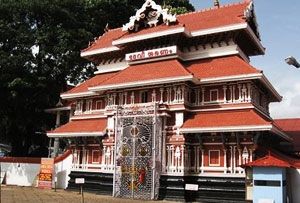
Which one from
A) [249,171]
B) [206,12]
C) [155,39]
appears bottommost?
[249,171]

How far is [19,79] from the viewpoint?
31812mm

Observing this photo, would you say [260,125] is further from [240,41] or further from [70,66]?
[70,66]

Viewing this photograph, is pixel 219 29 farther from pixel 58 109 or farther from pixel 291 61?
pixel 58 109

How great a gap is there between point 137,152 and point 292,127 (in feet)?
56.0

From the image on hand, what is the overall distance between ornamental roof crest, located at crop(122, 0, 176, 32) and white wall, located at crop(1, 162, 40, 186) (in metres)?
13.2

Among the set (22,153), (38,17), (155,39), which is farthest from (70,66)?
(155,39)

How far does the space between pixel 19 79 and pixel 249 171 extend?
19595 mm

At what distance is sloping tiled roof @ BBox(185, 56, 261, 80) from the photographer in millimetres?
23234

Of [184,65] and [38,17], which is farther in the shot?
[38,17]

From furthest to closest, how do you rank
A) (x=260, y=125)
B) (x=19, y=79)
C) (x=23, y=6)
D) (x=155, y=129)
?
1. (x=23, y=6)
2. (x=19, y=79)
3. (x=155, y=129)
4. (x=260, y=125)

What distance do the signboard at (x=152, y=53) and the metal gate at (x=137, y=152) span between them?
13.1ft

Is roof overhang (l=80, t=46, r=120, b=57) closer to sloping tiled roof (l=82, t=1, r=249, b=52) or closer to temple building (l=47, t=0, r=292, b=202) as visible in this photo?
sloping tiled roof (l=82, t=1, r=249, b=52)

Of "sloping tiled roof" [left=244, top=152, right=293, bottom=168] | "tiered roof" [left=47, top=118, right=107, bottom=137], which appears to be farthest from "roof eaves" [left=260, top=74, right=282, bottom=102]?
"tiered roof" [left=47, top=118, right=107, bottom=137]

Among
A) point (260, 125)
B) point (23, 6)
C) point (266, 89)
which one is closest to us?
point (260, 125)
